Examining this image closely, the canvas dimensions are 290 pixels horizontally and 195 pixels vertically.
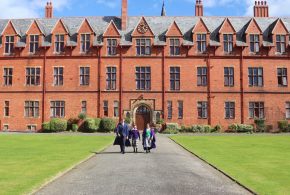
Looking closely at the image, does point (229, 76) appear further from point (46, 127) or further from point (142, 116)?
point (46, 127)

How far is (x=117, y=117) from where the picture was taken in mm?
44406

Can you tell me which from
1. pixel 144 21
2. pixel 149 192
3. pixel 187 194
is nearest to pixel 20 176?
pixel 149 192

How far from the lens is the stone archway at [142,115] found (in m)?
45.0

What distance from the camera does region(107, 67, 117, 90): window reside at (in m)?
44.9

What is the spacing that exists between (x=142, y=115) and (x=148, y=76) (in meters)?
4.62

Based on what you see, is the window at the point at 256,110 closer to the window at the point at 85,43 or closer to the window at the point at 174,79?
the window at the point at 174,79

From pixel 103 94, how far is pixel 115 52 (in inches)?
202

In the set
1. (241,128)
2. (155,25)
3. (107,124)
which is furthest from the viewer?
(155,25)

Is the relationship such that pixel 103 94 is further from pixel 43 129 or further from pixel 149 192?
pixel 149 192

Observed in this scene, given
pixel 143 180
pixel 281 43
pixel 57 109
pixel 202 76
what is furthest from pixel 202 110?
pixel 143 180

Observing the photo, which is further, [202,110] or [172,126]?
[202,110]

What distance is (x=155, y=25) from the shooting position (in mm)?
47625

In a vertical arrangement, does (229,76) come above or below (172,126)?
above

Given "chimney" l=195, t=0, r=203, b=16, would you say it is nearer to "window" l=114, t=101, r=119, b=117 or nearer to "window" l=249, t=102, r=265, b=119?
"window" l=249, t=102, r=265, b=119
